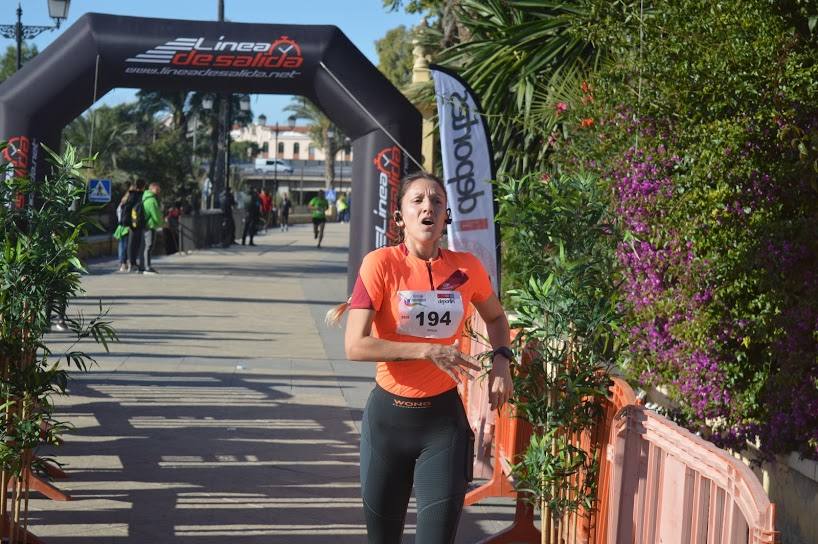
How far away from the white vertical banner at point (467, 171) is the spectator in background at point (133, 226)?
1141 centimetres

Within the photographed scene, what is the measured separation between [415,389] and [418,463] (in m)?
0.27

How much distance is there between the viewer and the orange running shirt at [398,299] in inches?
175

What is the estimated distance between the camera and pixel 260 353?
43.9 feet

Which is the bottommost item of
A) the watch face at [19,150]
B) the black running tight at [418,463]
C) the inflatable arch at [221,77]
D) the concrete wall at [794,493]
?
the concrete wall at [794,493]

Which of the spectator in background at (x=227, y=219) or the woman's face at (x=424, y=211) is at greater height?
the woman's face at (x=424, y=211)

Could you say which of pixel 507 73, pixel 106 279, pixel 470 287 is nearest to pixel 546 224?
pixel 470 287

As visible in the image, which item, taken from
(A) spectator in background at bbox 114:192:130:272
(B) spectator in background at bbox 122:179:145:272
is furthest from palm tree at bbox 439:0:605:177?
(A) spectator in background at bbox 114:192:130:272

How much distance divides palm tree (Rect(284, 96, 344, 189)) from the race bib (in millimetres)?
78934

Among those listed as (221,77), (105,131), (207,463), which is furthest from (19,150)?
(105,131)

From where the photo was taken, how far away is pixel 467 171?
11.9m

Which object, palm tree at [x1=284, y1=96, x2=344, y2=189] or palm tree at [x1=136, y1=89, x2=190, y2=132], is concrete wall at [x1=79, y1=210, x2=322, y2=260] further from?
palm tree at [x1=284, y1=96, x2=344, y2=189]

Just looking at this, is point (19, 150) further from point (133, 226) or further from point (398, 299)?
point (398, 299)

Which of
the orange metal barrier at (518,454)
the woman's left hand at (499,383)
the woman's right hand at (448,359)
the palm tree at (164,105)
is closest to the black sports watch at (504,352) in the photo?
the woman's left hand at (499,383)

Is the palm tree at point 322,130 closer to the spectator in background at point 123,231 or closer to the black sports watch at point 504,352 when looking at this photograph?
the spectator in background at point 123,231
